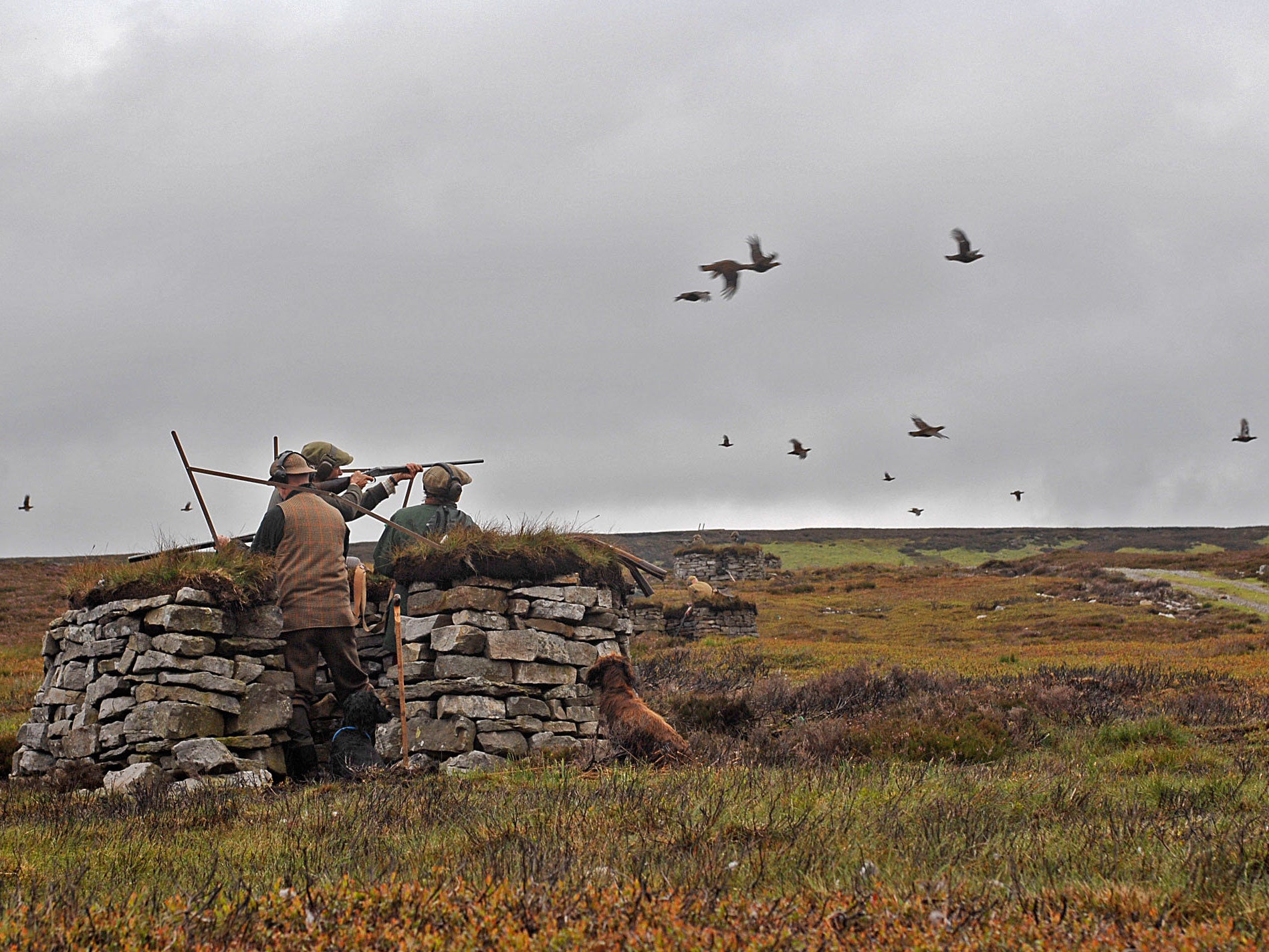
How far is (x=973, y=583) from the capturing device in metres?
40.6

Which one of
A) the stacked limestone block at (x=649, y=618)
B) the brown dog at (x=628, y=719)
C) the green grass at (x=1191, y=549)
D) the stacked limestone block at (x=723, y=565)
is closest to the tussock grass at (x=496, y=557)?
the brown dog at (x=628, y=719)

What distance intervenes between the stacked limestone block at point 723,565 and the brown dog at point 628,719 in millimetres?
36518

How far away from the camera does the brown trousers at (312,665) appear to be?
9.44m

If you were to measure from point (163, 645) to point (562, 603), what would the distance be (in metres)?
3.55

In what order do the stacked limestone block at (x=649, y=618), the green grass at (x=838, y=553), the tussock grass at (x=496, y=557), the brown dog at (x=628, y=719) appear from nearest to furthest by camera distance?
1. the brown dog at (x=628, y=719)
2. the tussock grass at (x=496, y=557)
3. the stacked limestone block at (x=649, y=618)
4. the green grass at (x=838, y=553)

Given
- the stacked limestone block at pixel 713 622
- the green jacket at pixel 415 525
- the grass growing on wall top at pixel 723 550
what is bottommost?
the stacked limestone block at pixel 713 622

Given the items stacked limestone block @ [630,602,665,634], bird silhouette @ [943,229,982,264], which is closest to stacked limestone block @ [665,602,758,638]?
stacked limestone block @ [630,602,665,634]

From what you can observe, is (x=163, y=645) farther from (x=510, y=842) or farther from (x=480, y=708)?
(x=510, y=842)

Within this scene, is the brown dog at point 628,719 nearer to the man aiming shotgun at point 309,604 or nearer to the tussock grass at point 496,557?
the tussock grass at point 496,557

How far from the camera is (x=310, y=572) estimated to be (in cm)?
944

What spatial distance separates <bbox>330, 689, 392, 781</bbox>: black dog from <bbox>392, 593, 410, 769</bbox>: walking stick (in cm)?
21

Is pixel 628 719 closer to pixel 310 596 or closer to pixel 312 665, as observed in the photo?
pixel 312 665

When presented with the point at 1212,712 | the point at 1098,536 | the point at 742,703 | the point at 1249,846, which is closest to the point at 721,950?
the point at 1249,846

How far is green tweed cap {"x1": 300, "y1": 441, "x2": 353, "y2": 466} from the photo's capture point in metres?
10.9
